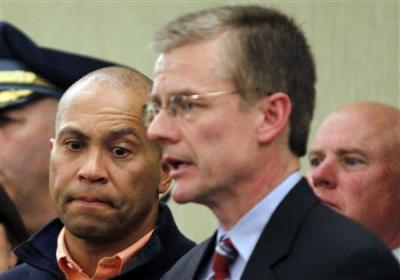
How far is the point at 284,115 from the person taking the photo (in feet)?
13.1

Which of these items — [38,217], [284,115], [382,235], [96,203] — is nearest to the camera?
[284,115]

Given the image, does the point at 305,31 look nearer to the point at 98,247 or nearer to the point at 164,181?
the point at 164,181

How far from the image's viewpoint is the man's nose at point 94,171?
4.74 meters

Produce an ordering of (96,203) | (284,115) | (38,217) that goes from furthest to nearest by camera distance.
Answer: (38,217), (96,203), (284,115)

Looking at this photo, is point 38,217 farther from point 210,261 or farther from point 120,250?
point 210,261

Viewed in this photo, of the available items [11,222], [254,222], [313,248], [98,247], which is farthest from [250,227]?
[11,222]

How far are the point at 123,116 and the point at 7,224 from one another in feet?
3.34

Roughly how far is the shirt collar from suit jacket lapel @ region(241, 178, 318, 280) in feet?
0.08

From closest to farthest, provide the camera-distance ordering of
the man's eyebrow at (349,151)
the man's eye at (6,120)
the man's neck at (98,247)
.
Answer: the man's neck at (98,247)
the man's eyebrow at (349,151)
the man's eye at (6,120)

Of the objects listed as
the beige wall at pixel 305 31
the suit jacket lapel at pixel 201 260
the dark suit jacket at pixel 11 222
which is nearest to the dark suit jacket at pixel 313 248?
the suit jacket lapel at pixel 201 260

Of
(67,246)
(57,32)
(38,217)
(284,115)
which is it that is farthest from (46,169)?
(284,115)

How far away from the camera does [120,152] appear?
4.80 m

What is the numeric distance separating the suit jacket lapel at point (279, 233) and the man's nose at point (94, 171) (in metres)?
0.91

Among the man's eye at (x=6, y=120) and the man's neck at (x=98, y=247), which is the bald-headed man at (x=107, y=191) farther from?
the man's eye at (x=6, y=120)
